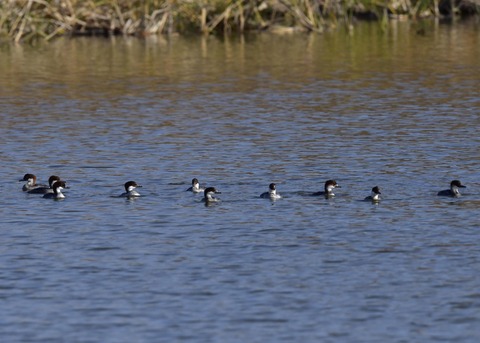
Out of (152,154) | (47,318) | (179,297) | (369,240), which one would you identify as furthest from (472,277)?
(152,154)

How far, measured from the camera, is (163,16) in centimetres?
5612

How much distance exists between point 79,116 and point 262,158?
948cm

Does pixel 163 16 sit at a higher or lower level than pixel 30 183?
higher

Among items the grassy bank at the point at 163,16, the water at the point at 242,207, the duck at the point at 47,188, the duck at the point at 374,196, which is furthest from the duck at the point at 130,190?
the grassy bank at the point at 163,16

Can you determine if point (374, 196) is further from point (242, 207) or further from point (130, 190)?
point (130, 190)

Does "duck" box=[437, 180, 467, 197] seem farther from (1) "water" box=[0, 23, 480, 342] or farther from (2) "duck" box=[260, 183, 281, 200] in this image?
(2) "duck" box=[260, 183, 281, 200]

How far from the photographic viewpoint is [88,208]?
931 inches

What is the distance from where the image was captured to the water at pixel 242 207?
644 inches

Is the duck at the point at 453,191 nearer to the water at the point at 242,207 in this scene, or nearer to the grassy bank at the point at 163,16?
the water at the point at 242,207

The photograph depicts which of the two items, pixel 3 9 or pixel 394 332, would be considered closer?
pixel 394 332

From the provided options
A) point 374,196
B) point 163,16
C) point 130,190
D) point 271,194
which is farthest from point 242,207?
point 163,16

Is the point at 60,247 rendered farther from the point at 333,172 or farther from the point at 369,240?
the point at 333,172

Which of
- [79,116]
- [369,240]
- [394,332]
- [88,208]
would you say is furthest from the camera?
[79,116]

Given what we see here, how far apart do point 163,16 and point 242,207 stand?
33825 millimetres
